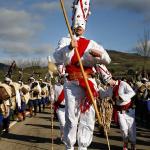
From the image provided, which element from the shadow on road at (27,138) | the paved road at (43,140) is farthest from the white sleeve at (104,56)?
the shadow on road at (27,138)

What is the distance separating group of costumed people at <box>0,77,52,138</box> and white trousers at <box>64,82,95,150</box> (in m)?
4.97

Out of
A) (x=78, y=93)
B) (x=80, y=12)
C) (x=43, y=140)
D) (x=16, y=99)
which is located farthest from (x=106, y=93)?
(x=16, y=99)

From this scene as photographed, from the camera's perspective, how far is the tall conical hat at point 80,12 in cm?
959

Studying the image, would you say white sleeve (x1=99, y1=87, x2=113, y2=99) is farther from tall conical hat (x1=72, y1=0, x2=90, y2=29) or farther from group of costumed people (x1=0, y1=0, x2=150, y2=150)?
tall conical hat (x1=72, y1=0, x2=90, y2=29)

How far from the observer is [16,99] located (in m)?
20.2

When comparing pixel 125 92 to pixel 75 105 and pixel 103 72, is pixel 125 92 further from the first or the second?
pixel 75 105

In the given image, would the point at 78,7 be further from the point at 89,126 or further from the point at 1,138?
the point at 1,138

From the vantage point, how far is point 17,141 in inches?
644

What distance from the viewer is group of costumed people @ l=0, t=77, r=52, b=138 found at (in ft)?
57.2

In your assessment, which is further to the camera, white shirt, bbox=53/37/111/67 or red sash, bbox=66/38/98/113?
red sash, bbox=66/38/98/113

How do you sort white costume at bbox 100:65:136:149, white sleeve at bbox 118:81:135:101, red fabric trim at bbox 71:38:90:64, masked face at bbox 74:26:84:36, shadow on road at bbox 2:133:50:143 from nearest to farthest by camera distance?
red fabric trim at bbox 71:38:90:64 < masked face at bbox 74:26:84:36 < white costume at bbox 100:65:136:149 < white sleeve at bbox 118:81:135:101 < shadow on road at bbox 2:133:50:143

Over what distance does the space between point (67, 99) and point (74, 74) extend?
0.40 meters

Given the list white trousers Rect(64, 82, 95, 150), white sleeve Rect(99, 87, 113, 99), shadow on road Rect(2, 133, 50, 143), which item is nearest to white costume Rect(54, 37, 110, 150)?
white trousers Rect(64, 82, 95, 150)

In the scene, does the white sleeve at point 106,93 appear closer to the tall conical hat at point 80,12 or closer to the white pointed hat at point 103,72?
the white pointed hat at point 103,72
